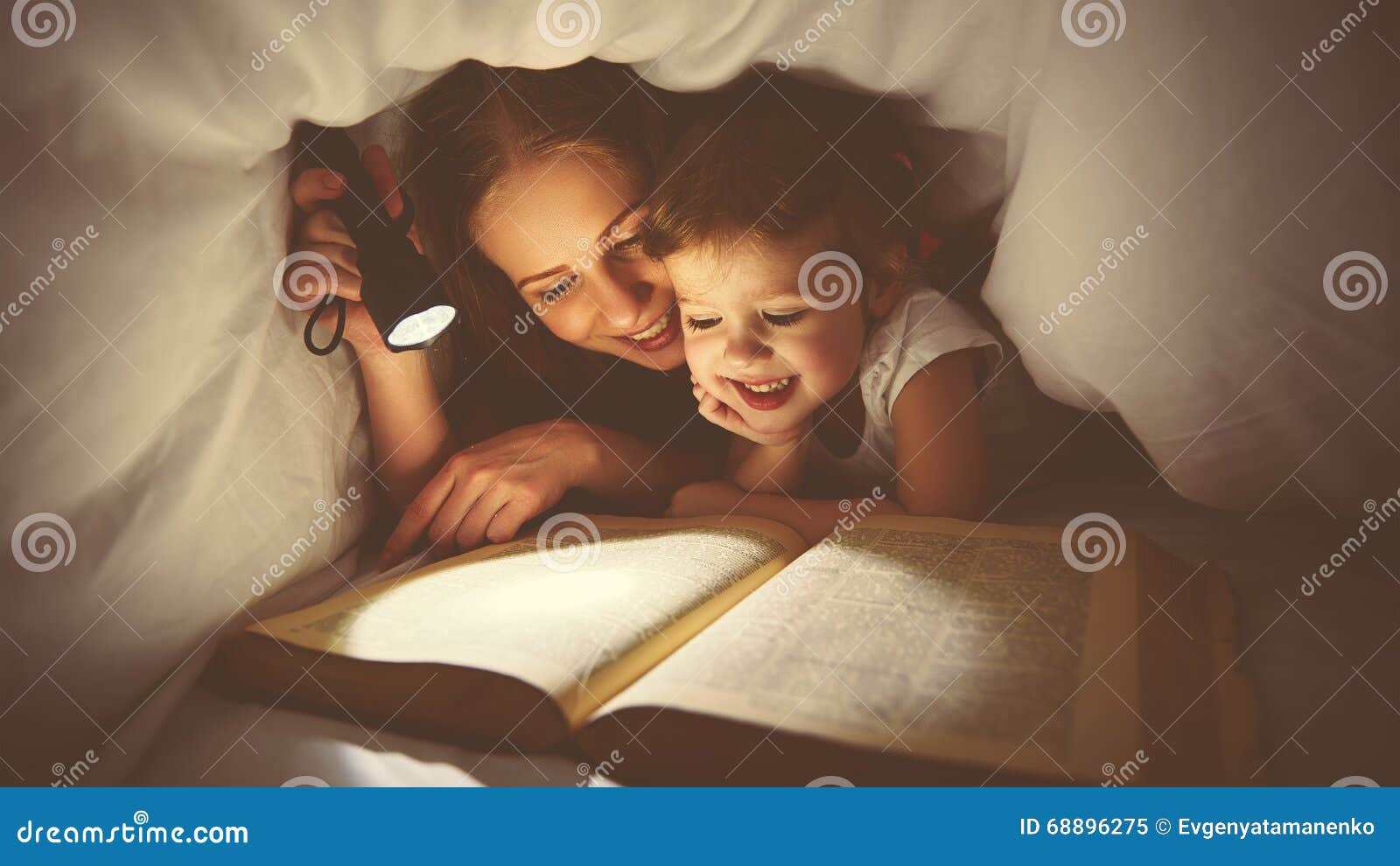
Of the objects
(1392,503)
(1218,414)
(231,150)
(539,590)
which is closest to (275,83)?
(231,150)

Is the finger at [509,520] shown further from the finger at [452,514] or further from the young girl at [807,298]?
the young girl at [807,298]

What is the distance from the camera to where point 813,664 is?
48 cm

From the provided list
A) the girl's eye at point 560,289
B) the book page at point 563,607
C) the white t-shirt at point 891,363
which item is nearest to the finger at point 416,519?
the book page at point 563,607

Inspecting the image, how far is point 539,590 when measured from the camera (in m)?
0.61

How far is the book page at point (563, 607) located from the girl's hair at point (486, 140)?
0.38 m

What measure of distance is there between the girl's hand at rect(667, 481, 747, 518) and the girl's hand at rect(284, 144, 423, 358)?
0.37 meters

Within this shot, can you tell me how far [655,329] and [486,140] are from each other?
269 mm

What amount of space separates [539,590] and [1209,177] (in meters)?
0.59

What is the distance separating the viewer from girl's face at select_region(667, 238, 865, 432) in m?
0.80

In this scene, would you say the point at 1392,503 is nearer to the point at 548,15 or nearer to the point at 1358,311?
the point at 1358,311

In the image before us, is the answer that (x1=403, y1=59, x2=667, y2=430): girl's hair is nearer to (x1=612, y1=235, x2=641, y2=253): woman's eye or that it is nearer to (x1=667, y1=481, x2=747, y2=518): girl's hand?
(x1=612, y1=235, x2=641, y2=253): woman's eye

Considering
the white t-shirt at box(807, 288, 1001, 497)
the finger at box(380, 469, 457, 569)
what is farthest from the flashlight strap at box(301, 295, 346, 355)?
the white t-shirt at box(807, 288, 1001, 497)

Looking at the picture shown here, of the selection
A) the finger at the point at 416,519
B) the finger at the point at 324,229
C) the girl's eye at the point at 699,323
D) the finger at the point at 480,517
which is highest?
the girl's eye at the point at 699,323

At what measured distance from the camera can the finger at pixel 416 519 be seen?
2.60 feet
